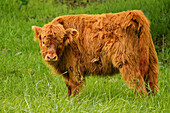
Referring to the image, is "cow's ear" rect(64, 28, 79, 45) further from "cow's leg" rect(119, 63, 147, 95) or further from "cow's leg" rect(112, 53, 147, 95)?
"cow's leg" rect(119, 63, 147, 95)

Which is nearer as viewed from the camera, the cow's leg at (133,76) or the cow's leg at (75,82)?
the cow's leg at (133,76)

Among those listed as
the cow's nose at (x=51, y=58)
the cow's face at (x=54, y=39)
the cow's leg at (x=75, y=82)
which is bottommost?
the cow's leg at (x=75, y=82)

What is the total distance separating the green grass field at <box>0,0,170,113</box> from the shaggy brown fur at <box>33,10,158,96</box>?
0.25 metres

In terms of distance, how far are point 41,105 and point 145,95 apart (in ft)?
5.20

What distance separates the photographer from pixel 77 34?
15.3 feet

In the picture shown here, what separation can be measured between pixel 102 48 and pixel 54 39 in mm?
739

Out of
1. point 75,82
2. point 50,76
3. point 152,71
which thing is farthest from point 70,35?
point 50,76

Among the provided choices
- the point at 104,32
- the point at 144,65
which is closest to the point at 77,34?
the point at 104,32

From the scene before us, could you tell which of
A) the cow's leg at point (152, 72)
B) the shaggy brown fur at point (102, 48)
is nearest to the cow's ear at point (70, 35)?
the shaggy brown fur at point (102, 48)

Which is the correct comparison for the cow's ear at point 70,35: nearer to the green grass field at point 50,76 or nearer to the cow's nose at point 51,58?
the cow's nose at point 51,58

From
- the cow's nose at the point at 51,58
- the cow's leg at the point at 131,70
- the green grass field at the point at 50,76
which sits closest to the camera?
the green grass field at the point at 50,76

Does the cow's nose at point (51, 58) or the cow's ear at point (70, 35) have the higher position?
the cow's ear at point (70, 35)

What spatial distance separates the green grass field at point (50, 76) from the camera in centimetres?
395

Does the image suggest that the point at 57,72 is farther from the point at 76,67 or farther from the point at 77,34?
the point at 77,34
